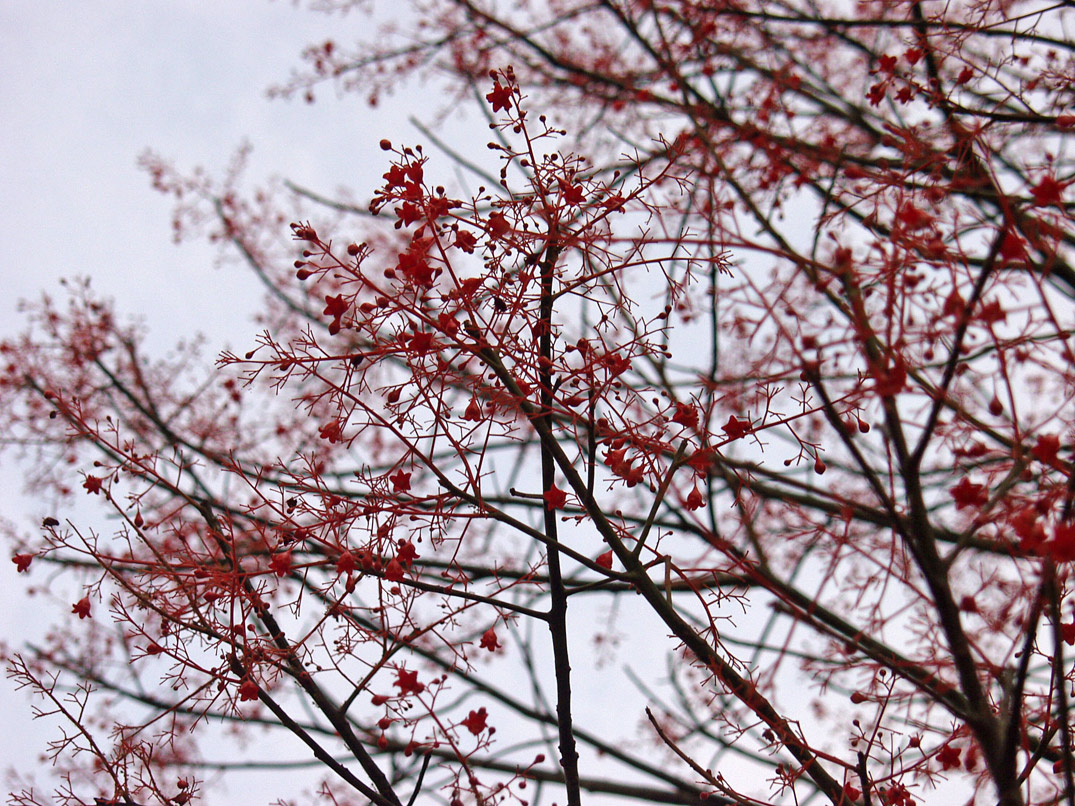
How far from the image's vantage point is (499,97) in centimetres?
173

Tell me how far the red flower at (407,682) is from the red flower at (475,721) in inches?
6.5

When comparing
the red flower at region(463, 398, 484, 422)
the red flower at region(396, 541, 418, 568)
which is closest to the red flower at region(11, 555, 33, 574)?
the red flower at region(396, 541, 418, 568)

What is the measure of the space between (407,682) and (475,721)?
0.22m

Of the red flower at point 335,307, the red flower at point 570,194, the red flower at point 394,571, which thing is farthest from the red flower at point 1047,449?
the red flower at point 335,307

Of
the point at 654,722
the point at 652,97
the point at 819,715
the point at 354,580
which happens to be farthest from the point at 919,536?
the point at 819,715

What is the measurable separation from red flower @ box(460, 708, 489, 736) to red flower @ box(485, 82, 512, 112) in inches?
52.2

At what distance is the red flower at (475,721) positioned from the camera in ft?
5.65

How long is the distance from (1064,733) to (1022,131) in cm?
271

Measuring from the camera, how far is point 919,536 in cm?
113

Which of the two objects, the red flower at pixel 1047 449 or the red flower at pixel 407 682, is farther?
the red flower at pixel 407 682

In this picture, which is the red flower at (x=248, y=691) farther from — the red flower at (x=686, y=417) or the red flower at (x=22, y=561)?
the red flower at (x=686, y=417)

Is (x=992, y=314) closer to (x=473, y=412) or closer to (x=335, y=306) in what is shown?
(x=473, y=412)

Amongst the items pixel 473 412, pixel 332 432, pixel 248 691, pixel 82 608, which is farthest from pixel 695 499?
pixel 82 608

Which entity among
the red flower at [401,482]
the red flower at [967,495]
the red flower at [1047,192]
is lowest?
the red flower at [967,495]
